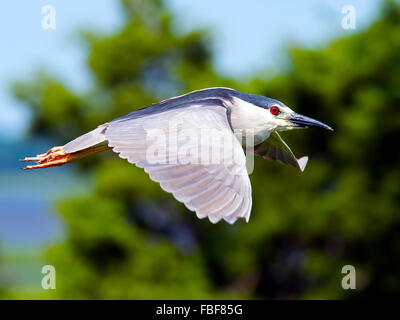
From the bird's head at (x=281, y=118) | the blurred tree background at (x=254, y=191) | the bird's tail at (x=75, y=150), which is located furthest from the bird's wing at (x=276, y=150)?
the blurred tree background at (x=254, y=191)

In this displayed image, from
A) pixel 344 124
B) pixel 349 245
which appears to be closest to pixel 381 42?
pixel 344 124

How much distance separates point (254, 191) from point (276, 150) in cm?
737

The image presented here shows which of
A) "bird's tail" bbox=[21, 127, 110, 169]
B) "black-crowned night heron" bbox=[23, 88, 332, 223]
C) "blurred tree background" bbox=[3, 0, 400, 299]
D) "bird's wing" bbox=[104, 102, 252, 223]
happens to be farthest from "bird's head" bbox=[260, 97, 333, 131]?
"blurred tree background" bbox=[3, 0, 400, 299]

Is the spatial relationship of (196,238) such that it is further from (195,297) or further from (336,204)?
(336,204)

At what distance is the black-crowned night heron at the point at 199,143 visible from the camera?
98.3 inches

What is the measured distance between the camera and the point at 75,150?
10.4 ft

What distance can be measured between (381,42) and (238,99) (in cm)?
909

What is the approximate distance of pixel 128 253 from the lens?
10.7 m

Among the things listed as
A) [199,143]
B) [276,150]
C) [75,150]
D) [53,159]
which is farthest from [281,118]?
[53,159]

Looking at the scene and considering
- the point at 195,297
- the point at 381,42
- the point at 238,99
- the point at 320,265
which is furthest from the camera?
the point at 381,42

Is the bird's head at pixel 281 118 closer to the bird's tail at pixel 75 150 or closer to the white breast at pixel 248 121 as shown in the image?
the white breast at pixel 248 121

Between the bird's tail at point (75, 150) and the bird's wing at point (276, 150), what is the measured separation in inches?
38.2

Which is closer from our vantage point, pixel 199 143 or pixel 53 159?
pixel 199 143

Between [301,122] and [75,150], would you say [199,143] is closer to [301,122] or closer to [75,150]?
[75,150]
